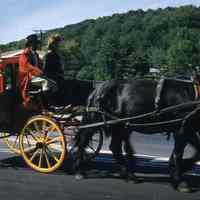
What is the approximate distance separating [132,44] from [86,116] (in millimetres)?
127728

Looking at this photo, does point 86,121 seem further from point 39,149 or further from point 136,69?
point 136,69

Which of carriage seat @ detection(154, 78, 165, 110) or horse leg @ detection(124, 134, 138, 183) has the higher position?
carriage seat @ detection(154, 78, 165, 110)

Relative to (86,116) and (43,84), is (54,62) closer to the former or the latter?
(43,84)

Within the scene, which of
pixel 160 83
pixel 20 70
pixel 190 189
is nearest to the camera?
pixel 190 189

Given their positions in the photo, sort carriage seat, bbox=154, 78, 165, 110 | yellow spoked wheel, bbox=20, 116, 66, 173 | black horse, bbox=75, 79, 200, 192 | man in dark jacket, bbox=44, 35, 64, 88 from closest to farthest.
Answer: black horse, bbox=75, 79, 200, 192 → carriage seat, bbox=154, 78, 165, 110 → yellow spoked wheel, bbox=20, 116, 66, 173 → man in dark jacket, bbox=44, 35, 64, 88

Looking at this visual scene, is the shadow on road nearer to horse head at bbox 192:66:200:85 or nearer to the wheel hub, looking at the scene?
the wheel hub

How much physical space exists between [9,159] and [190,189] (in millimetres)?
4149

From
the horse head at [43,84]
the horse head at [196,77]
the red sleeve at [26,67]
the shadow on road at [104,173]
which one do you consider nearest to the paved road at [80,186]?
the shadow on road at [104,173]

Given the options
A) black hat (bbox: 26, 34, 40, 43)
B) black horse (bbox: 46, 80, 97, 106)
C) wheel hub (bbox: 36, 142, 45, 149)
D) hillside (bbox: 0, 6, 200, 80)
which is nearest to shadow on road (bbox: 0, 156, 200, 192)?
wheel hub (bbox: 36, 142, 45, 149)

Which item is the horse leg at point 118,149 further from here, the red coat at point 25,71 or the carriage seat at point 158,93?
the red coat at point 25,71

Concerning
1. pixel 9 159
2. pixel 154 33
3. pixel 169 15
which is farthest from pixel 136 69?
pixel 9 159

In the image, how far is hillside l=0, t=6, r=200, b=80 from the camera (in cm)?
9838

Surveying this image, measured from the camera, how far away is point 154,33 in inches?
5763

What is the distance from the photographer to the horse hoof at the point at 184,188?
25.3 ft
